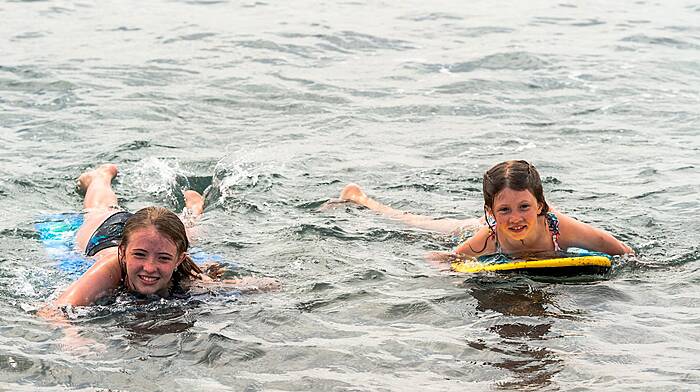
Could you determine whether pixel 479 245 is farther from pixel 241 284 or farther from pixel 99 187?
pixel 99 187

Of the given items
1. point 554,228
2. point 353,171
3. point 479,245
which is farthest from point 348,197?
point 554,228

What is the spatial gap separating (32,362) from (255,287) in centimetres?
184

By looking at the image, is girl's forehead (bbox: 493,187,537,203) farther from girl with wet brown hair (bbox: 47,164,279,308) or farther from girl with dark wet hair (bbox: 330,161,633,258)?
girl with wet brown hair (bbox: 47,164,279,308)

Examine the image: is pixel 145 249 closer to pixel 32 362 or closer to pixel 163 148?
pixel 32 362

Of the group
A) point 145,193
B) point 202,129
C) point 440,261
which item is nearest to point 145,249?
Answer: point 440,261

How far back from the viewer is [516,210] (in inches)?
290

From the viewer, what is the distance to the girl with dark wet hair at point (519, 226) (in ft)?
24.2

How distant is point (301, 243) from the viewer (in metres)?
8.33

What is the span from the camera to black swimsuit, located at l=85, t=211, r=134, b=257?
7789 mm

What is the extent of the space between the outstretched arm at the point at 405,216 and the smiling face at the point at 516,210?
1257 mm

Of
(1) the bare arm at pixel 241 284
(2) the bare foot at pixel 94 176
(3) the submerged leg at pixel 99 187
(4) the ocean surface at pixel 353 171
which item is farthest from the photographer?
(2) the bare foot at pixel 94 176

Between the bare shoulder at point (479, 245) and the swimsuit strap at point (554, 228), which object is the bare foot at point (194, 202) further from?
the swimsuit strap at point (554, 228)

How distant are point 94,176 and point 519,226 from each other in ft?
14.5

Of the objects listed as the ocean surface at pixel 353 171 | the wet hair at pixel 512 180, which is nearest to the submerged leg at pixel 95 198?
the ocean surface at pixel 353 171
